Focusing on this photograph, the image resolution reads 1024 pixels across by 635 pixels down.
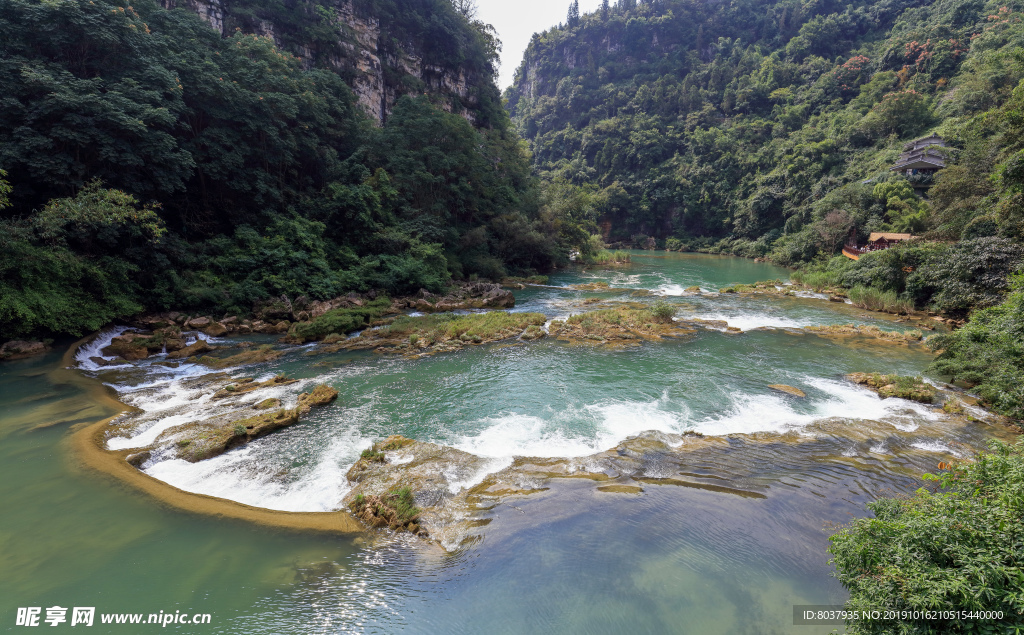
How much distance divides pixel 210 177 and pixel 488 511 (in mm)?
21266

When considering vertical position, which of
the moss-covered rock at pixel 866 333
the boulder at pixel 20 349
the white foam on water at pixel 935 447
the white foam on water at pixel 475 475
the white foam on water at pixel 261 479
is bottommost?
the white foam on water at pixel 935 447

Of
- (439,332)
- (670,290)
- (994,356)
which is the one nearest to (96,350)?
(439,332)

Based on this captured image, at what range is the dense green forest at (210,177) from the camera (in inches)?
522

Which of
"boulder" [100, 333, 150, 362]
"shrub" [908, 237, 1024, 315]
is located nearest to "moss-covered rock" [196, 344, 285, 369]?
"boulder" [100, 333, 150, 362]

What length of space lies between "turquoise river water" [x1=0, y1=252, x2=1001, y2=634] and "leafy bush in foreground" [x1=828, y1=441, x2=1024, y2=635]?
125 centimetres

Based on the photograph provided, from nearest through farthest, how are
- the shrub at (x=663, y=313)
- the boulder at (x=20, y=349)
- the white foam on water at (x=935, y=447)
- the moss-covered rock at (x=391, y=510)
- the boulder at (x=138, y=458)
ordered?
the moss-covered rock at (x=391, y=510) → the boulder at (x=138, y=458) → the white foam on water at (x=935, y=447) → the boulder at (x=20, y=349) → the shrub at (x=663, y=313)

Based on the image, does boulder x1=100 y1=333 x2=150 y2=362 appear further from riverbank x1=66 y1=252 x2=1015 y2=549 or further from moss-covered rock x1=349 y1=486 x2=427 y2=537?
moss-covered rock x1=349 y1=486 x2=427 y2=537

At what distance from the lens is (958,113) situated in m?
34.9

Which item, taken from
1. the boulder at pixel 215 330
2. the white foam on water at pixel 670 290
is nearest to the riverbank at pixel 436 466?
the boulder at pixel 215 330

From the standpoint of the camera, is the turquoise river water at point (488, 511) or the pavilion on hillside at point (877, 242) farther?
the pavilion on hillside at point (877, 242)

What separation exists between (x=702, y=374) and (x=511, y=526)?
867 centimetres

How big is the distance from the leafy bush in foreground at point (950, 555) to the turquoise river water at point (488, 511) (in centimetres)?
125

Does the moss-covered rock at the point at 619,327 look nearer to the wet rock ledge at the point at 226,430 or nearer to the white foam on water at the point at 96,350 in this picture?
the wet rock ledge at the point at 226,430

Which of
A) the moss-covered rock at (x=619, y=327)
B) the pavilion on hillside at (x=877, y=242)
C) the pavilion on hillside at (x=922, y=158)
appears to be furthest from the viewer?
the pavilion on hillside at (x=922, y=158)
